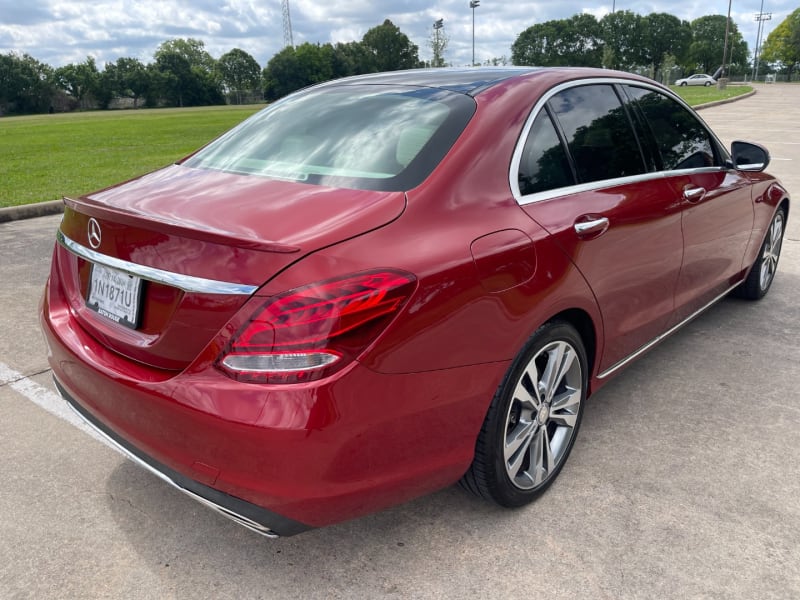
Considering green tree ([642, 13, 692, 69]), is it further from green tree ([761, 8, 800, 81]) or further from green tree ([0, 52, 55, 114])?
green tree ([0, 52, 55, 114])

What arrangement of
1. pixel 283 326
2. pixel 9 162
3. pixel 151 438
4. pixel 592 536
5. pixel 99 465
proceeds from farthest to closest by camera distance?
pixel 9 162
pixel 99 465
pixel 592 536
pixel 151 438
pixel 283 326

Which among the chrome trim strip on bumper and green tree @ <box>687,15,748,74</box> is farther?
green tree @ <box>687,15,748,74</box>

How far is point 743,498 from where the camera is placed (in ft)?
8.75

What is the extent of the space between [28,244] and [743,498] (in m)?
6.76

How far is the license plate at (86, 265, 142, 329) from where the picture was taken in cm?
215

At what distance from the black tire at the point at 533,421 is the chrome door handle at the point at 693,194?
48.1 inches

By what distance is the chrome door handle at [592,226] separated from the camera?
2604 mm

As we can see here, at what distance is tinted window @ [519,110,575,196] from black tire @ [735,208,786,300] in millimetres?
2764

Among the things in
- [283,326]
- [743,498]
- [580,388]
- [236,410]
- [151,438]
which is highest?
[283,326]

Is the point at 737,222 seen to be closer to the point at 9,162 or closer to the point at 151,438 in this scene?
the point at 151,438

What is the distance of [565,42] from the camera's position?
116 meters

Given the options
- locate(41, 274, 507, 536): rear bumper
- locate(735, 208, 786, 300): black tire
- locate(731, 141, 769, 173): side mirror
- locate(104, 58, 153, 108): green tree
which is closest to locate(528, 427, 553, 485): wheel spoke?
locate(41, 274, 507, 536): rear bumper

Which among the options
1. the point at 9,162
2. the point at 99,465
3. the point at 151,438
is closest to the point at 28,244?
the point at 99,465

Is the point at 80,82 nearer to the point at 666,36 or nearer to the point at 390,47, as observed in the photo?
the point at 390,47
